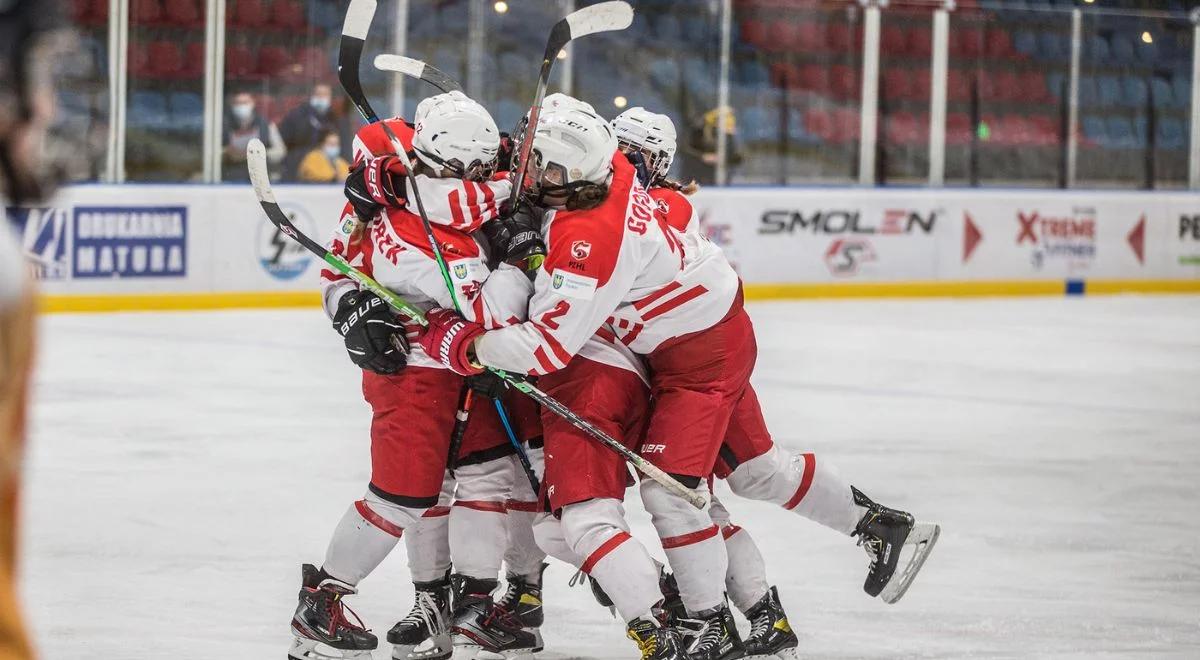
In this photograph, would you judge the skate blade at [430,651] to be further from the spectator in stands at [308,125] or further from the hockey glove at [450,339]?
the spectator in stands at [308,125]

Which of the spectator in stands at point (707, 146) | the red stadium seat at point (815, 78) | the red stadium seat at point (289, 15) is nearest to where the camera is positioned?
the red stadium seat at point (289, 15)

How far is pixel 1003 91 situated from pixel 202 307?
5.72 meters

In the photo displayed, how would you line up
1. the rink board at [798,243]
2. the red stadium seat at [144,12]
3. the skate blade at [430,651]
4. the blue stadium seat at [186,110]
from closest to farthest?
the skate blade at [430,651], the rink board at [798,243], the red stadium seat at [144,12], the blue stadium seat at [186,110]

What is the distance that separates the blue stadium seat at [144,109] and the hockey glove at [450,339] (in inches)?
263

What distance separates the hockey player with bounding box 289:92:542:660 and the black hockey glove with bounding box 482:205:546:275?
0.02 meters

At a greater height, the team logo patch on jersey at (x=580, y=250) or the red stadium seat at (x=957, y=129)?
the red stadium seat at (x=957, y=129)

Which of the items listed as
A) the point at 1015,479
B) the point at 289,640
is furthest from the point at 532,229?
the point at 1015,479

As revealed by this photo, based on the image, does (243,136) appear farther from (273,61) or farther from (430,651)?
(430,651)

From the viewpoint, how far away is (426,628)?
3375 millimetres

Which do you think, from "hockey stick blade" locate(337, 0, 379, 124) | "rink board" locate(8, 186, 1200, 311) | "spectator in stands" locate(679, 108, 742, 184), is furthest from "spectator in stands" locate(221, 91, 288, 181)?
"hockey stick blade" locate(337, 0, 379, 124)

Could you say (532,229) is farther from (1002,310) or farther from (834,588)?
(1002,310)

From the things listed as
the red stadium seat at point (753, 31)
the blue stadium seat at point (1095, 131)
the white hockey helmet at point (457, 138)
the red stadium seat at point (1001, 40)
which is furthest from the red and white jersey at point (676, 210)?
the blue stadium seat at point (1095, 131)

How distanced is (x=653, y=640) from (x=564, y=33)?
3.79ft

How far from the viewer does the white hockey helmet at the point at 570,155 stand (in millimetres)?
3047
